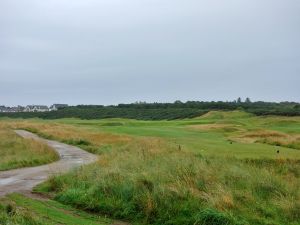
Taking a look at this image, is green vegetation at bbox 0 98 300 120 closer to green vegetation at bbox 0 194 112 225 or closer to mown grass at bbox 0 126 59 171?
mown grass at bbox 0 126 59 171

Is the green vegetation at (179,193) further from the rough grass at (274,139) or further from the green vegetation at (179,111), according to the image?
the green vegetation at (179,111)

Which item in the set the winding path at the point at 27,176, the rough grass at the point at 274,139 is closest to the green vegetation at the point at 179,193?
the winding path at the point at 27,176

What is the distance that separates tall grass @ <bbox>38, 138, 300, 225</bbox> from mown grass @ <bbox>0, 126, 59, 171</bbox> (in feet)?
27.1

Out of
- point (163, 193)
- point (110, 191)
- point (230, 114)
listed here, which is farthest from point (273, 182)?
point (230, 114)

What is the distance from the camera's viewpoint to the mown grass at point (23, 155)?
25.9m

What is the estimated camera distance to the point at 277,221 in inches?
476

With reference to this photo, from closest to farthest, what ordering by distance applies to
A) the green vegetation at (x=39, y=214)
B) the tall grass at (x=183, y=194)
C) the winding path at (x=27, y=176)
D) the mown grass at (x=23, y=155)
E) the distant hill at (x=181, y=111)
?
1. the green vegetation at (x=39, y=214)
2. the tall grass at (x=183, y=194)
3. the winding path at (x=27, y=176)
4. the mown grass at (x=23, y=155)
5. the distant hill at (x=181, y=111)

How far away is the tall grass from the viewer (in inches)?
493

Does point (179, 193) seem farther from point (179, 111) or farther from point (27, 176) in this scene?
point (179, 111)

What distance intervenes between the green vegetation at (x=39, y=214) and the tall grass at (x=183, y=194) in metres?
0.65

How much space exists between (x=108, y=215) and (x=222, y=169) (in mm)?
4562

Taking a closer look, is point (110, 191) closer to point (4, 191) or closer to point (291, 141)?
point (4, 191)

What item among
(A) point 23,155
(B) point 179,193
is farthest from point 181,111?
(B) point 179,193

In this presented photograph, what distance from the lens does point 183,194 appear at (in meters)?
13.6
